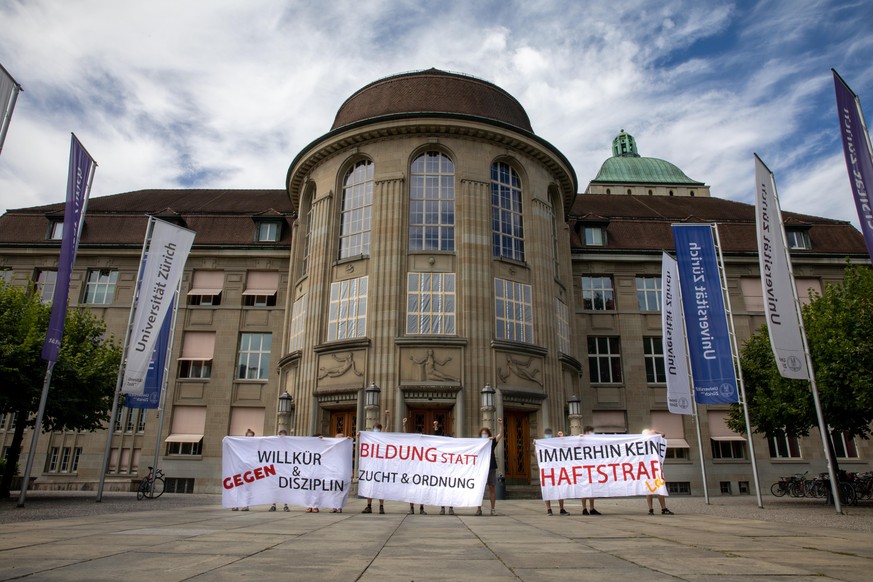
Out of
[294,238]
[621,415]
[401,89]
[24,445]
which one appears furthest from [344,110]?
[24,445]

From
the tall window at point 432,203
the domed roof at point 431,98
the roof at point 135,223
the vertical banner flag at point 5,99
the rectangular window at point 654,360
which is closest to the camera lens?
the vertical banner flag at point 5,99

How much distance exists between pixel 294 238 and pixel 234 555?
26.3m

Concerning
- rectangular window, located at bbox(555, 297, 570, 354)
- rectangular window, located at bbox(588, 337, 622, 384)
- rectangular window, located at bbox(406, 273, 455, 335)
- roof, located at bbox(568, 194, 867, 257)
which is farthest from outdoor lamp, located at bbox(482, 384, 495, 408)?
roof, located at bbox(568, 194, 867, 257)

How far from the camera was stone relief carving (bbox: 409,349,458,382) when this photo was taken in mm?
22906

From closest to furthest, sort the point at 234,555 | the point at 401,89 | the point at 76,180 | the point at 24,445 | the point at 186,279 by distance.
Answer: the point at 234,555, the point at 76,180, the point at 401,89, the point at 24,445, the point at 186,279

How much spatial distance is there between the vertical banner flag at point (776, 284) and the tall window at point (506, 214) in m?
11.9

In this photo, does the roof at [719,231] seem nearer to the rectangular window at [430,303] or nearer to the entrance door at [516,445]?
the rectangular window at [430,303]

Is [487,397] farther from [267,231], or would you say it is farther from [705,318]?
[267,231]

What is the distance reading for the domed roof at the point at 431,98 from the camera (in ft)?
89.2

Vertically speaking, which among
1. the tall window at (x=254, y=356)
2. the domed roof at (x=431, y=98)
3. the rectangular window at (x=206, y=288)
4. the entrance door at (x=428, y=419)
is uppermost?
the domed roof at (x=431, y=98)

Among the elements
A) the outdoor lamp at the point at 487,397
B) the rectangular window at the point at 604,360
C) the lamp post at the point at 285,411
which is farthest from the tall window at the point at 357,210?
the rectangular window at the point at 604,360

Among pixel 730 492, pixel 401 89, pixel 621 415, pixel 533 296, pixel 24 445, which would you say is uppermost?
Answer: pixel 401 89

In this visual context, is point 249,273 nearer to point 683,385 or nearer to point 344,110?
point 344,110

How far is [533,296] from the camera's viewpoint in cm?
2584
